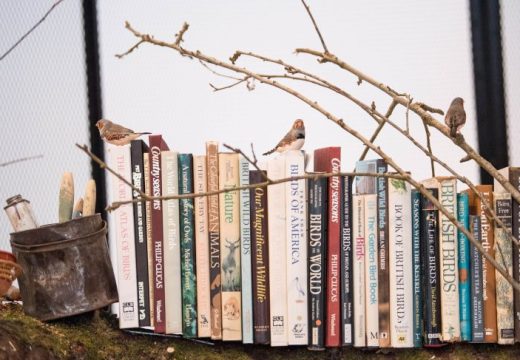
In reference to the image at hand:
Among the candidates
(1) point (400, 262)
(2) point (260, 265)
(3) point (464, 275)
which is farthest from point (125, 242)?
(3) point (464, 275)

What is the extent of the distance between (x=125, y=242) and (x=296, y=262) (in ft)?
0.97

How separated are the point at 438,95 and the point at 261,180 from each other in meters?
0.44

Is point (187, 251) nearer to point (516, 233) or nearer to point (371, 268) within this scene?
point (371, 268)

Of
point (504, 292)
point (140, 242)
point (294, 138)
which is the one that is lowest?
point (504, 292)

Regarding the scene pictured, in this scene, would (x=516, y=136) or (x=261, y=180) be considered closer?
(x=261, y=180)

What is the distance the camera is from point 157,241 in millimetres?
1425

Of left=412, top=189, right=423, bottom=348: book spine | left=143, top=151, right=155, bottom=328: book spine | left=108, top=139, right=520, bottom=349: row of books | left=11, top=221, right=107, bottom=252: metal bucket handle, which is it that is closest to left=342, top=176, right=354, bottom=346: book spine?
left=108, top=139, right=520, bottom=349: row of books

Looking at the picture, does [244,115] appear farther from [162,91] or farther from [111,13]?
[111,13]

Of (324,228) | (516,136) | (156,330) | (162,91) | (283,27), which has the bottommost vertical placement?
(156,330)

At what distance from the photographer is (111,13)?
5.36 feet

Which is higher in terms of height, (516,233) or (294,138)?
(294,138)

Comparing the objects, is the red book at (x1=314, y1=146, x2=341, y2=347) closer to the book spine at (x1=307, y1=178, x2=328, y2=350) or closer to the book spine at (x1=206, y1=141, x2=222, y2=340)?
the book spine at (x1=307, y1=178, x2=328, y2=350)

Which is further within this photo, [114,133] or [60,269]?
[114,133]

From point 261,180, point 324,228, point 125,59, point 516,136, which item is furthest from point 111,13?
point 516,136
